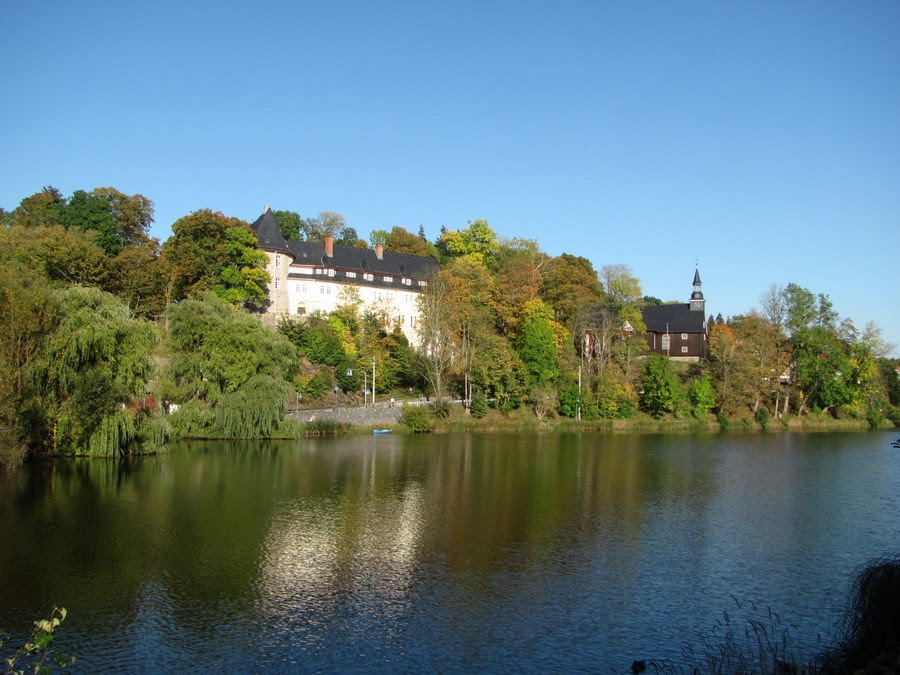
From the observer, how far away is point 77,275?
161 feet

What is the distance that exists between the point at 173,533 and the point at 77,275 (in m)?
34.9

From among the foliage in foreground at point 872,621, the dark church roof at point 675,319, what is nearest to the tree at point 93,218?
the dark church roof at point 675,319

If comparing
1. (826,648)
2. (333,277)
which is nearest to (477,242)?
(333,277)

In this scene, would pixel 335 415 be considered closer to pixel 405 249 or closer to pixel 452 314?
pixel 452 314

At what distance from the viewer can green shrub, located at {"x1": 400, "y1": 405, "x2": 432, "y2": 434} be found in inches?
1954

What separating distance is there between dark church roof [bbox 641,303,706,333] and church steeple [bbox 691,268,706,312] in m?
0.50

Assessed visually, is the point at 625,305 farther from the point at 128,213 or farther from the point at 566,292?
Answer: the point at 128,213

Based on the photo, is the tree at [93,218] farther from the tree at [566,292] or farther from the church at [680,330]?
the church at [680,330]

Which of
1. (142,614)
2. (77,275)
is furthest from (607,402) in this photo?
(142,614)

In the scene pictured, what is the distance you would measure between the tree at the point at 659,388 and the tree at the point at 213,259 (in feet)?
106

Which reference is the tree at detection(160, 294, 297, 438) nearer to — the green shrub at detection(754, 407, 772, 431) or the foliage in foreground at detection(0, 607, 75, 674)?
the foliage in foreground at detection(0, 607, 75, 674)

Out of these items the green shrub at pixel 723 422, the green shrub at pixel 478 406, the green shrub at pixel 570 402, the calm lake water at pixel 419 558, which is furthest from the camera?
the green shrub at pixel 723 422

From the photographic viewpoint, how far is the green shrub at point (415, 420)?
49625 mm

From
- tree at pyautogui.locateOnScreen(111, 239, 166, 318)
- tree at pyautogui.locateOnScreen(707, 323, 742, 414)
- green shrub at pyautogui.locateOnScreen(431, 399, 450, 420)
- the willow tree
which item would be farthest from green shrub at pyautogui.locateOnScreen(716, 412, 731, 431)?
tree at pyautogui.locateOnScreen(111, 239, 166, 318)
